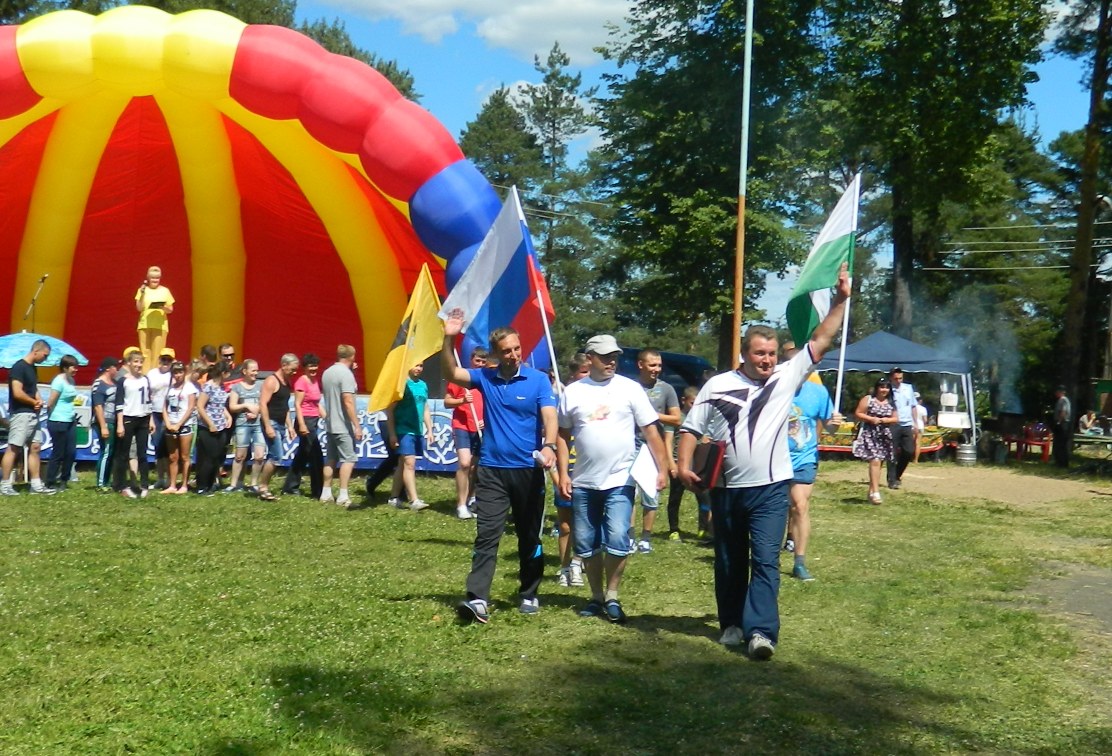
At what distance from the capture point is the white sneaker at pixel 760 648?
6.51 meters

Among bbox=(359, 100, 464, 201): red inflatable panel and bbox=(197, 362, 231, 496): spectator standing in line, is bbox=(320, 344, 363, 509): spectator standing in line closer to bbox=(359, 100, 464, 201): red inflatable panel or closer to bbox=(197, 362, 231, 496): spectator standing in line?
bbox=(197, 362, 231, 496): spectator standing in line

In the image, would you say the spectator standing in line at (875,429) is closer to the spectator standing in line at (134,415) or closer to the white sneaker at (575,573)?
the white sneaker at (575,573)

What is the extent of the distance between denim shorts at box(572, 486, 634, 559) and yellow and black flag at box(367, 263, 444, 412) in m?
2.23

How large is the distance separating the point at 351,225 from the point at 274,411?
18.9ft

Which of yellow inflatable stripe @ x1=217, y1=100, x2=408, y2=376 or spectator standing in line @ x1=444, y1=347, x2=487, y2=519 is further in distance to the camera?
yellow inflatable stripe @ x1=217, y1=100, x2=408, y2=376

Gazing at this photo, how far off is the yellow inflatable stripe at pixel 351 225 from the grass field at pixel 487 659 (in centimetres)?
902

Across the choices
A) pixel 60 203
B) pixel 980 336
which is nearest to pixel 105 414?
pixel 60 203

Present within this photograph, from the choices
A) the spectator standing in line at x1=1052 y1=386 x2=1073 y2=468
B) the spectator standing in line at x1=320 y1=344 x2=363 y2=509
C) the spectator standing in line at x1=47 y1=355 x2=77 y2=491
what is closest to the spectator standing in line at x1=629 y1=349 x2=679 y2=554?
the spectator standing in line at x1=320 y1=344 x2=363 y2=509

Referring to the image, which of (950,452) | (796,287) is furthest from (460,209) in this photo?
(950,452)

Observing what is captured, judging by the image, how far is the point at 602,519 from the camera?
24.8ft

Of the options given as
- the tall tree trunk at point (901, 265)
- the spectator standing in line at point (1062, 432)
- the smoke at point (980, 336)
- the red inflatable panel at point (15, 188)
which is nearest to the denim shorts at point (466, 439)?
the red inflatable panel at point (15, 188)

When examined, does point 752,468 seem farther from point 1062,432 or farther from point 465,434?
point 1062,432

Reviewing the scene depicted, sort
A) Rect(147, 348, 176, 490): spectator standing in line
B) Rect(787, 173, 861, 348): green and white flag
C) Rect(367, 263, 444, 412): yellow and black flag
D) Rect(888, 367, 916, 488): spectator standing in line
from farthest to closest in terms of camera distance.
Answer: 1. Rect(888, 367, 916, 488): spectator standing in line
2. Rect(147, 348, 176, 490): spectator standing in line
3. Rect(367, 263, 444, 412): yellow and black flag
4. Rect(787, 173, 861, 348): green and white flag

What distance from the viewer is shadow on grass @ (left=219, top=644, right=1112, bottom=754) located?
5.10 m
